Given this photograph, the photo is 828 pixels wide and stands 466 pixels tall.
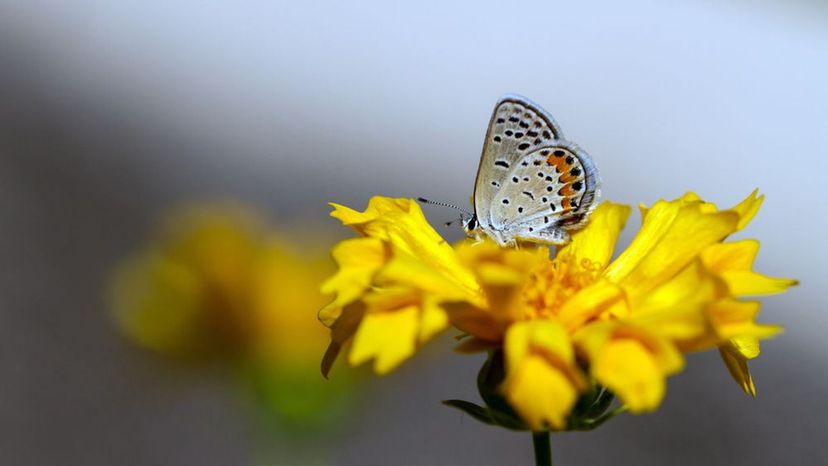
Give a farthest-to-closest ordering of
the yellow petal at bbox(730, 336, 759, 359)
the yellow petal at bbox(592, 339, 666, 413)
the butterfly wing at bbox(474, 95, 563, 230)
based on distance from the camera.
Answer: the butterfly wing at bbox(474, 95, 563, 230) < the yellow petal at bbox(730, 336, 759, 359) < the yellow petal at bbox(592, 339, 666, 413)

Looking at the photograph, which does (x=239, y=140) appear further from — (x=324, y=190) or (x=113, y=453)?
(x=113, y=453)

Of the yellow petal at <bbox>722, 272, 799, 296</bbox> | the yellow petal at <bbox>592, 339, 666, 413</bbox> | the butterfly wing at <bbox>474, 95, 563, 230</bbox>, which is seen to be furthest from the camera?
the butterfly wing at <bbox>474, 95, 563, 230</bbox>

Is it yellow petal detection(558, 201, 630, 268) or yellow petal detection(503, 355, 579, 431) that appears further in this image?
yellow petal detection(558, 201, 630, 268)

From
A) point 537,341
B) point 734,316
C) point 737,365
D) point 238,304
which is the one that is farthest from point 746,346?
point 238,304

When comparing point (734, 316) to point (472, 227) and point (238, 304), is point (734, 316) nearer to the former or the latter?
point (472, 227)

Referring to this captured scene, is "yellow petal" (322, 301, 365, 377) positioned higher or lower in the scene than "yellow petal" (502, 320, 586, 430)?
lower

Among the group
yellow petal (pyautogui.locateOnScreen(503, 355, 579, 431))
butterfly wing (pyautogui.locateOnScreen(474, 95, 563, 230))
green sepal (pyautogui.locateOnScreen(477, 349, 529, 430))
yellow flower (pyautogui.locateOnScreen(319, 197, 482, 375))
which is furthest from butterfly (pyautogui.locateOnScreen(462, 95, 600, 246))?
yellow petal (pyautogui.locateOnScreen(503, 355, 579, 431))

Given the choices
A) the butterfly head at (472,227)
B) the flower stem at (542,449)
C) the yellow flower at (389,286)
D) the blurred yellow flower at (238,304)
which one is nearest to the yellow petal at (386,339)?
the yellow flower at (389,286)

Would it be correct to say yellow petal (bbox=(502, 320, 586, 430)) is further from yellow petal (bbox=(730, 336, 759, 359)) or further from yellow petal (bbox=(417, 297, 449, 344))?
yellow petal (bbox=(730, 336, 759, 359))
